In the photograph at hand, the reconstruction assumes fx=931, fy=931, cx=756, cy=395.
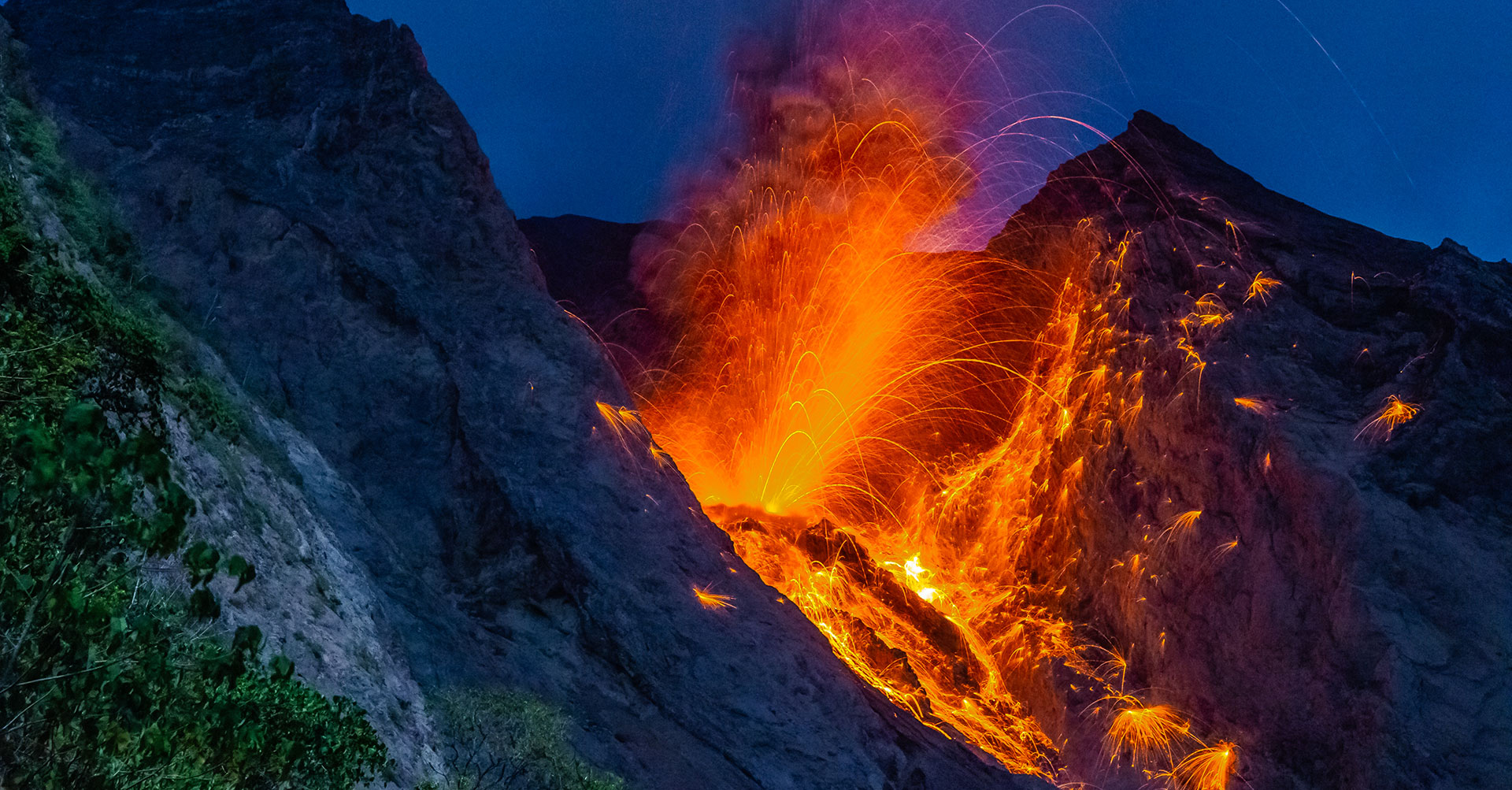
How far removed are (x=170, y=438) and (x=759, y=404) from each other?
15.2 metres

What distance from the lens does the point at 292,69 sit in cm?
1166


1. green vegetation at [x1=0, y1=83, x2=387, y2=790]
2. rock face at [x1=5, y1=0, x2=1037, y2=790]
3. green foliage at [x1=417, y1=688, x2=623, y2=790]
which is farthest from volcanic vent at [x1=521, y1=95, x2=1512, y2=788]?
green vegetation at [x1=0, y1=83, x2=387, y2=790]

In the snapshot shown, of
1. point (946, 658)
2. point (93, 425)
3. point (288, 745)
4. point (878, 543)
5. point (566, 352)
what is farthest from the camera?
point (878, 543)

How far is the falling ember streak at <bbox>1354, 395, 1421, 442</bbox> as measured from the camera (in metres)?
12.6

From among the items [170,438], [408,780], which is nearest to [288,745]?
[408,780]

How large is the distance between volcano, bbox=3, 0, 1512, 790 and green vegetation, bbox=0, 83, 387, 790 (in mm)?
1959

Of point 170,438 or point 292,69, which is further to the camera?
point 292,69

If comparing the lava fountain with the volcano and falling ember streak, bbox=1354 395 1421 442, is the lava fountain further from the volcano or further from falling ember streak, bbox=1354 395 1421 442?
falling ember streak, bbox=1354 395 1421 442

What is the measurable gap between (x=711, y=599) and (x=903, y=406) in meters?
11.4

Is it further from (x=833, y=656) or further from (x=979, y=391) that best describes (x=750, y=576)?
(x=979, y=391)

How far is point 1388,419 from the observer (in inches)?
502

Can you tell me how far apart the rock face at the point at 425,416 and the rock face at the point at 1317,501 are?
4.48 meters

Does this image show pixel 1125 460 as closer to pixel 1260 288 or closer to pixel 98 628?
pixel 1260 288

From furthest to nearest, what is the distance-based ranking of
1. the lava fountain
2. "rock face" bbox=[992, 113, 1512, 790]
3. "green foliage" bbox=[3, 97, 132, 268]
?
the lava fountain
"rock face" bbox=[992, 113, 1512, 790]
"green foliage" bbox=[3, 97, 132, 268]
